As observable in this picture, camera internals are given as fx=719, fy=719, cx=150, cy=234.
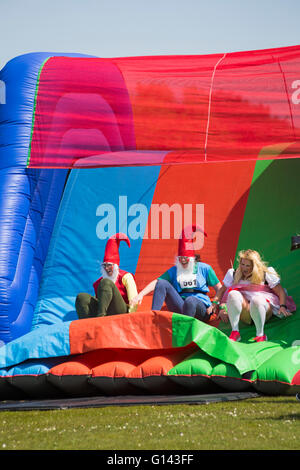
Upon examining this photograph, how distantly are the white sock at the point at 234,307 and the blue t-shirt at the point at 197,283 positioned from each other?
37cm

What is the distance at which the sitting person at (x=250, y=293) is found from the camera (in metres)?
5.16

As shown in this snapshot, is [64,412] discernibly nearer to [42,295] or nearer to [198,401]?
[198,401]

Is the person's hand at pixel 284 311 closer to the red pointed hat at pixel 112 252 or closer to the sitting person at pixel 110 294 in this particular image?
the sitting person at pixel 110 294

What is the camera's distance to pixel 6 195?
18.4ft

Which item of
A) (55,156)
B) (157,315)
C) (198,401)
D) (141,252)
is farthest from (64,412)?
(141,252)

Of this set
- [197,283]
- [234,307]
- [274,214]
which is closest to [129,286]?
[197,283]

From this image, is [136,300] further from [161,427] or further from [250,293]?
[161,427]

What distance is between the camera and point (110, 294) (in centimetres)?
521

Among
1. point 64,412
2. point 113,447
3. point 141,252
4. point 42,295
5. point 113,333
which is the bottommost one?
point 113,447

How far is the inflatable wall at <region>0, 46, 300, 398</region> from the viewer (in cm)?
452

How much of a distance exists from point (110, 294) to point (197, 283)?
74 cm

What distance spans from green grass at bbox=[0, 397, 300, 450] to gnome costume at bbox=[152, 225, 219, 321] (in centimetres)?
139

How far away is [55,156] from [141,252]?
180 centimetres

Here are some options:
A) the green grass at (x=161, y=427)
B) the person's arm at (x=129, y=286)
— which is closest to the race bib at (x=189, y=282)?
the person's arm at (x=129, y=286)
